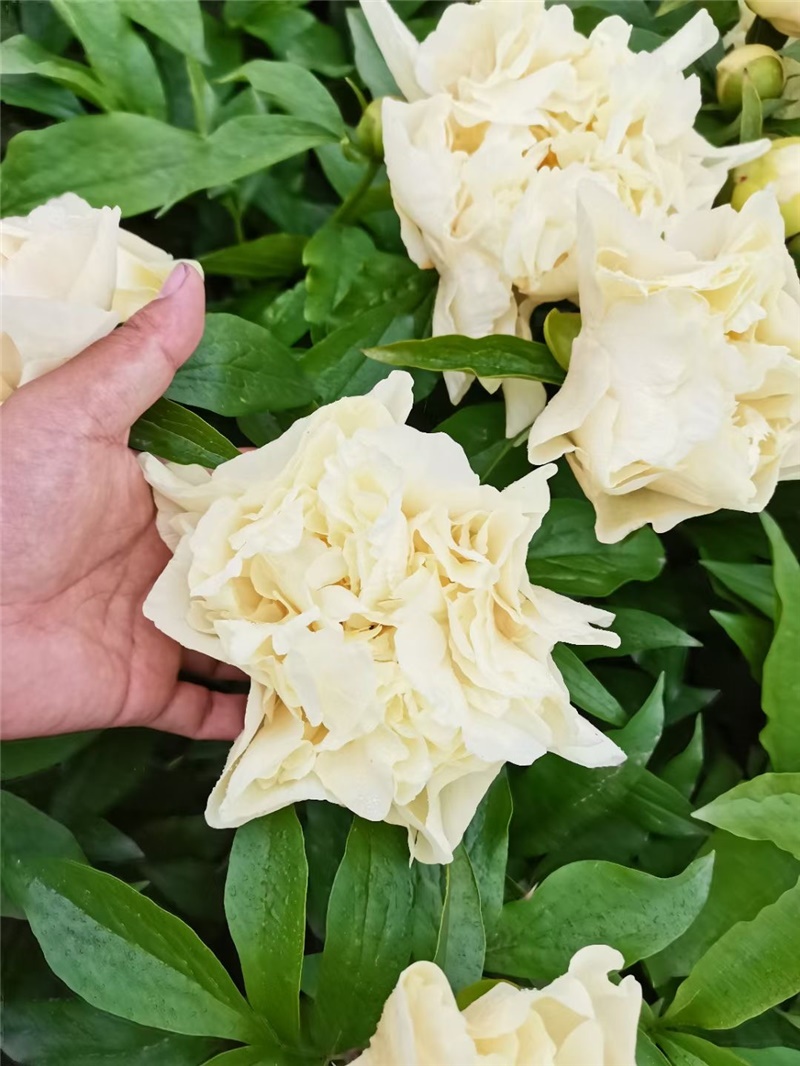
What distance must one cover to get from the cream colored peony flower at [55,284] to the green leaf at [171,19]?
0.19 metres

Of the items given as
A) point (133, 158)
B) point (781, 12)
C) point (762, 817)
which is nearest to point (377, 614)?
point (762, 817)

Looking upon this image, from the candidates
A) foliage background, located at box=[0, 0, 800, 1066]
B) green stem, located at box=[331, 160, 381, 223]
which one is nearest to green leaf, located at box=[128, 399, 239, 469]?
foliage background, located at box=[0, 0, 800, 1066]

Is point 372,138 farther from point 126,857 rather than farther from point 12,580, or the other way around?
point 126,857

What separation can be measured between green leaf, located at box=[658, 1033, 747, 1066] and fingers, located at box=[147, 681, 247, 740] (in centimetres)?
37

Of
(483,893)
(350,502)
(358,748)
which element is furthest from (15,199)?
(483,893)

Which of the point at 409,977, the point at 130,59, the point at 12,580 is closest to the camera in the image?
the point at 409,977

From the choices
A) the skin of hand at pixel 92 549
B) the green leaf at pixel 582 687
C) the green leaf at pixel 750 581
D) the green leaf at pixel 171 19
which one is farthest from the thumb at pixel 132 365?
the green leaf at pixel 750 581

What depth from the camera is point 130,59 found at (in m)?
0.71

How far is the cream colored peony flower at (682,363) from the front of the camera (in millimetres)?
550

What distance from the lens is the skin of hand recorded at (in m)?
0.58

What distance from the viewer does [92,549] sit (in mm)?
644

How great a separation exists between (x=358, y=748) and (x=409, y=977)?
13cm

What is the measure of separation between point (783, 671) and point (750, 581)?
87 millimetres

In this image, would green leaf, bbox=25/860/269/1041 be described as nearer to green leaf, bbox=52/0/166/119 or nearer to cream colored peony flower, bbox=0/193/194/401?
cream colored peony flower, bbox=0/193/194/401
